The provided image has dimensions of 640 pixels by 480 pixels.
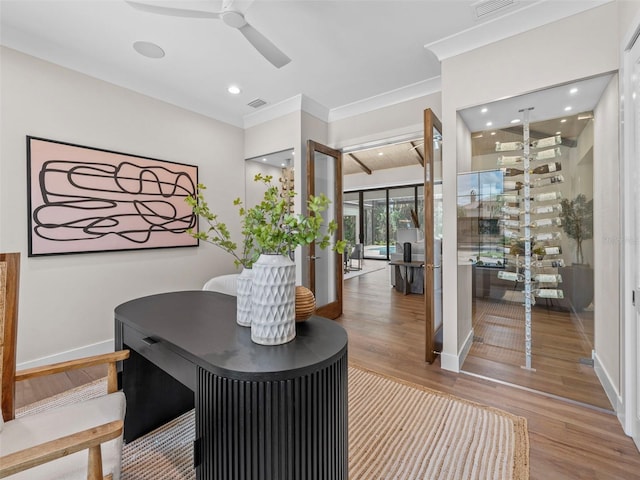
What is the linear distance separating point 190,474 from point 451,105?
3.26m

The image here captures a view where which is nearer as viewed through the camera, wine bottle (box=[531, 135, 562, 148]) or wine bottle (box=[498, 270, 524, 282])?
wine bottle (box=[531, 135, 562, 148])

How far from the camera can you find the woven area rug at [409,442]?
153 cm

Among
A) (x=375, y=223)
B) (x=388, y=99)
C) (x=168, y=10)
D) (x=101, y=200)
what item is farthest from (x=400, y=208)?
(x=168, y=10)

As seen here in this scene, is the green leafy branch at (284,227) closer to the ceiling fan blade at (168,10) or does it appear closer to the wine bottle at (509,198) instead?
the ceiling fan blade at (168,10)

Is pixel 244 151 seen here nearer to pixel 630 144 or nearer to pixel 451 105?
pixel 451 105

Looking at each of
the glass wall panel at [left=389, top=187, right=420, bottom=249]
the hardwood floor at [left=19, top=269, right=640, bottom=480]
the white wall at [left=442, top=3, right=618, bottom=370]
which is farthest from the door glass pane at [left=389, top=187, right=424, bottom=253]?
the white wall at [left=442, top=3, right=618, bottom=370]

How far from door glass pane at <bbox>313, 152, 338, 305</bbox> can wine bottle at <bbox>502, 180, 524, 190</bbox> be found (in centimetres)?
206

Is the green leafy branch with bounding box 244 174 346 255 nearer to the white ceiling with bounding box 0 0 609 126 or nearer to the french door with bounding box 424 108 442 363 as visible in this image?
the white ceiling with bounding box 0 0 609 126

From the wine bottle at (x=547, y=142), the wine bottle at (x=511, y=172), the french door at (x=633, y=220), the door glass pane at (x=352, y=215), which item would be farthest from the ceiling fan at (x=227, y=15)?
the door glass pane at (x=352, y=215)

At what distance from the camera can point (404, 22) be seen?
232cm

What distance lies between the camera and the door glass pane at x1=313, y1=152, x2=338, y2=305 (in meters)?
3.96

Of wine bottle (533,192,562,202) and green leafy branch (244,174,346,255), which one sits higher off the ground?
wine bottle (533,192,562,202)

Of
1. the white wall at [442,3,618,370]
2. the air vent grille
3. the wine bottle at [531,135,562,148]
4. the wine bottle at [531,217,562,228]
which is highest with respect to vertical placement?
the air vent grille

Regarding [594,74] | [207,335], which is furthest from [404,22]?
[207,335]
